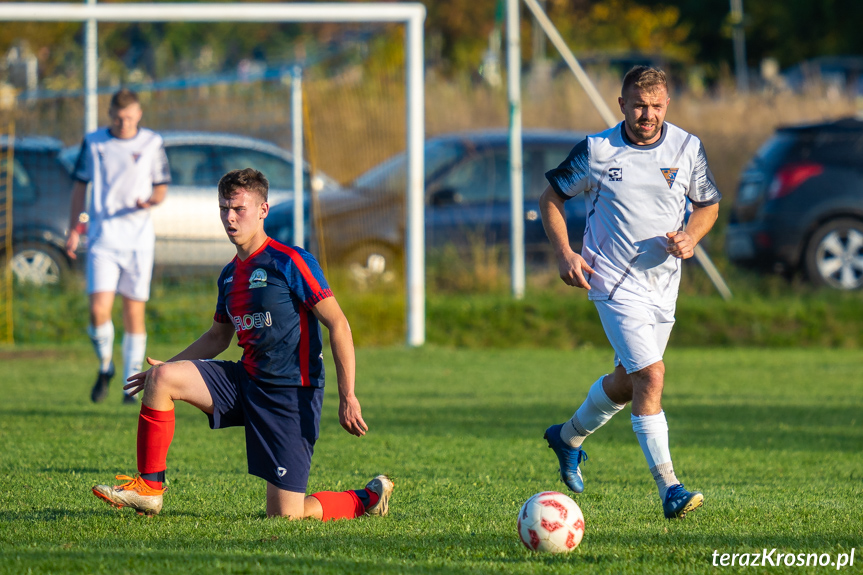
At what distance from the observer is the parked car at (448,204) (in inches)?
471

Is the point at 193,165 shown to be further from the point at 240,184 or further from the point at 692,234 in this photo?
the point at 692,234

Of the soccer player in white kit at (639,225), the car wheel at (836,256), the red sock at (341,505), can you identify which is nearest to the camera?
the red sock at (341,505)

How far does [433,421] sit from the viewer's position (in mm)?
7434

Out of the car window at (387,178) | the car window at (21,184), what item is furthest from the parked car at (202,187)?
the car window at (21,184)

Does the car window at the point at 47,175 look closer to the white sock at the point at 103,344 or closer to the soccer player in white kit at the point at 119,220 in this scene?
the soccer player in white kit at the point at 119,220

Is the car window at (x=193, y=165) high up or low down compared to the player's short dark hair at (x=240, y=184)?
up

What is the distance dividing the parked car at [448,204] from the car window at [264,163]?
0.59 metres

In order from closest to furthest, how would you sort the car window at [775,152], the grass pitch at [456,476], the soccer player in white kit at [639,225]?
1. the grass pitch at [456,476]
2. the soccer player in white kit at [639,225]
3. the car window at [775,152]

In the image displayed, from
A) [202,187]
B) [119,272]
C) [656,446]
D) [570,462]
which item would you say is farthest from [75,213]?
[656,446]

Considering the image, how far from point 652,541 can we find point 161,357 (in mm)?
7145

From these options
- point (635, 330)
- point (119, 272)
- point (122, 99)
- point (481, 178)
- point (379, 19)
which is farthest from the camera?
point (481, 178)

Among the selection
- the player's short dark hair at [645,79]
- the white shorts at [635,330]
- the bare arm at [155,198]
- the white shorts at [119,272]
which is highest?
the player's short dark hair at [645,79]

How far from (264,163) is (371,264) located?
1.84m

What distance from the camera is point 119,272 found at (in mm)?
8141
